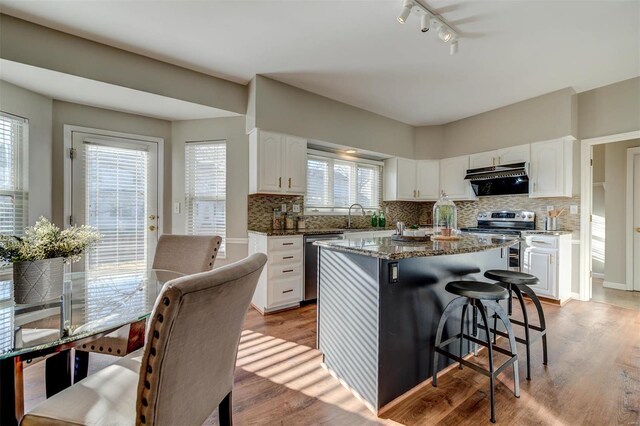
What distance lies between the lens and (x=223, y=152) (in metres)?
3.70

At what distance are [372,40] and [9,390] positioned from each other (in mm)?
3168

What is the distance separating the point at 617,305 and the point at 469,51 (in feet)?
11.8

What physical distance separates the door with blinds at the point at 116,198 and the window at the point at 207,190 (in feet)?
1.39

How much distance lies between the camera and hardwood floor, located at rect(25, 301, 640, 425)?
162cm

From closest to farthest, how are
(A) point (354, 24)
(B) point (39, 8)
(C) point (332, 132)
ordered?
(B) point (39, 8), (A) point (354, 24), (C) point (332, 132)

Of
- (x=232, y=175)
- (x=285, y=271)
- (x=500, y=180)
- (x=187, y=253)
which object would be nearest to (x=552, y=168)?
(x=500, y=180)

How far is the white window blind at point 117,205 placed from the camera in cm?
326

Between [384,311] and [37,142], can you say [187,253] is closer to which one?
[384,311]

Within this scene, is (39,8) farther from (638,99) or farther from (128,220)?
(638,99)

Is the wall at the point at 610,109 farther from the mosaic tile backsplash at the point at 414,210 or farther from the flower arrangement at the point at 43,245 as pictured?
the flower arrangement at the point at 43,245

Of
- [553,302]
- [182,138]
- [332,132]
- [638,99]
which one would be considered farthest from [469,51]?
[182,138]

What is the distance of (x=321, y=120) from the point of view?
3.89m

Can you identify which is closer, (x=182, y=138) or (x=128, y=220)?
(x=128, y=220)

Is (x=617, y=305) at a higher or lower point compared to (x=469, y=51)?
lower
